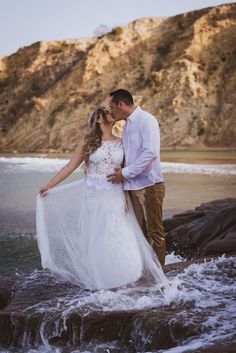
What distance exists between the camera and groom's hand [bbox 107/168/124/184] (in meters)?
5.57

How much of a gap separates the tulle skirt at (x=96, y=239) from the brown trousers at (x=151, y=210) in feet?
0.29

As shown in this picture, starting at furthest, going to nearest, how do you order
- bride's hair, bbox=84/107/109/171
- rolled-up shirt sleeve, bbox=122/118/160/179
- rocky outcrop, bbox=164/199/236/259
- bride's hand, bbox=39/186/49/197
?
rocky outcrop, bbox=164/199/236/259 → bride's hand, bbox=39/186/49/197 → bride's hair, bbox=84/107/109/171 → rolled-up shirt sleeve, bbox=122/118/160/179

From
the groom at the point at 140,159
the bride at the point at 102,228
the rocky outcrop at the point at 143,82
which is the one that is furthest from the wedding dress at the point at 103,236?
the rocky outcrop at the point at 143,82

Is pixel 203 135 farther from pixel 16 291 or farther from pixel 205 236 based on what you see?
pixel 16 291

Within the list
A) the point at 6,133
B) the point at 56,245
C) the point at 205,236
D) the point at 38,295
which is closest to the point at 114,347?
the point at 38,295

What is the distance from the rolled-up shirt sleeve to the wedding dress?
0.24 m

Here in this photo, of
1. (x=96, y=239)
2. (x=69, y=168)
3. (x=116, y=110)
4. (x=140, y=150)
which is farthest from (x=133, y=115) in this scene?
(x=96, y=239)

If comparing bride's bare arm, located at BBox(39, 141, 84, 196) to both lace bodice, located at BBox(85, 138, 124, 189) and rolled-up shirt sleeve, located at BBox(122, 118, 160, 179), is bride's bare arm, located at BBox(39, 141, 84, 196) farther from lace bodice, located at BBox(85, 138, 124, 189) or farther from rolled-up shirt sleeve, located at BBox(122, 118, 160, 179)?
rolled-up shirt sleeve, located at BBox(122, 118, 160, 179)

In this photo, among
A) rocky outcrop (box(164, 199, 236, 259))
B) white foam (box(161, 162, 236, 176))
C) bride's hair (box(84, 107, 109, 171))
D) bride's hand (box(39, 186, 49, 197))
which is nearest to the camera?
bride's hair (box(84, 107, 109, 171))

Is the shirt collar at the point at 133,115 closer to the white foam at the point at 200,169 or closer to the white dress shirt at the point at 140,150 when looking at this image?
the white dress shirt at the point at 140,150

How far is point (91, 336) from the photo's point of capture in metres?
4.78

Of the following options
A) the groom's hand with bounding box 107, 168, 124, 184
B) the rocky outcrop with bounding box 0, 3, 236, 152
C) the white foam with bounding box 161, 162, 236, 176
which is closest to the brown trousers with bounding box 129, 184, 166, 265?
the groom's hand with bounding box 107, 168, 124, 184

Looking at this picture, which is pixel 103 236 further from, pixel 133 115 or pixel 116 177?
pixel 133 115

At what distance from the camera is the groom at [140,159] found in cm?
550
